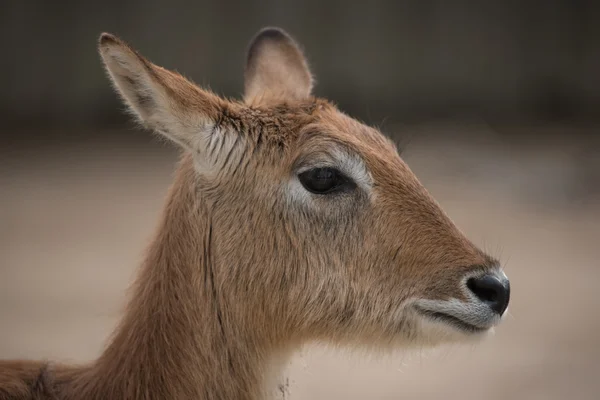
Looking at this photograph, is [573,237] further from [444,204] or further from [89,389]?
[89,389]

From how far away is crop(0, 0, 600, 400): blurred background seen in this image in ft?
29.9

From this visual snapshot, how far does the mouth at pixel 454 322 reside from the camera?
4371 mm

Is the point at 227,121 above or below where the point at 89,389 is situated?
above

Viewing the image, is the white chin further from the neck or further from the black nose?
the neck

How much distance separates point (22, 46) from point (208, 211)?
12.5 metres

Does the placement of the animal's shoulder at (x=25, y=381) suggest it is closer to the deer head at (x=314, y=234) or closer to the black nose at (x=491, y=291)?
the deer head at (x=314, y=234)

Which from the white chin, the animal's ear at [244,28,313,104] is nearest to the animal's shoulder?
the white chin

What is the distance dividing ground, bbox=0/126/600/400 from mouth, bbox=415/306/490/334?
1.26ft

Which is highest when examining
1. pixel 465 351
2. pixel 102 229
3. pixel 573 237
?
pixel 573 237

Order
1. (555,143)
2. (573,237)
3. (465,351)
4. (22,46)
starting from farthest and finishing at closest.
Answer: (22,46) < (555,143) < (573,237) < (465,351)

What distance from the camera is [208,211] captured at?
4.61 m

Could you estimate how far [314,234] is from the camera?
4.59 meters

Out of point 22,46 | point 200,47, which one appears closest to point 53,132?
point 22,46

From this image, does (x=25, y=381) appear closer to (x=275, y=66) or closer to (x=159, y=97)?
(x=159, y=97)
